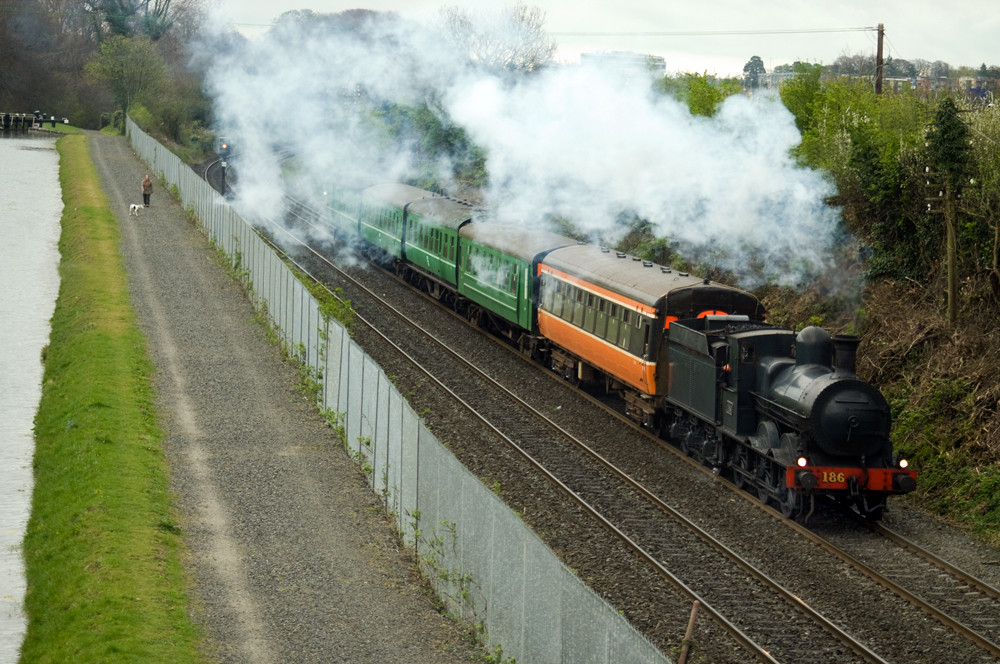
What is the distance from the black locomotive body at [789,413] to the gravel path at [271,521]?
6.28 meters

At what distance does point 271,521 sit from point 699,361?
8.02 metres

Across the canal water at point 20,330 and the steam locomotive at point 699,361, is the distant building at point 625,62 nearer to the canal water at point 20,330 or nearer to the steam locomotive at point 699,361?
the steam locomotive at point 699,361

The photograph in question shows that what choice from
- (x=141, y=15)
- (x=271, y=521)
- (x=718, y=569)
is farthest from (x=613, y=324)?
(x=141, y=15)

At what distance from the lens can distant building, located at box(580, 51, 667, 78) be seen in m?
32.0

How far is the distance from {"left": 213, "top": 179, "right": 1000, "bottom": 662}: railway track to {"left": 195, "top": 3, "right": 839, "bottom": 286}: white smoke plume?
9.02 meters

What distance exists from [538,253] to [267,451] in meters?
10.1

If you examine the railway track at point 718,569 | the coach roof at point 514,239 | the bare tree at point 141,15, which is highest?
the bare tree at point 141,15

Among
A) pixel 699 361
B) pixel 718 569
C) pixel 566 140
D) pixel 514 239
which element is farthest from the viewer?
pixel 566 140

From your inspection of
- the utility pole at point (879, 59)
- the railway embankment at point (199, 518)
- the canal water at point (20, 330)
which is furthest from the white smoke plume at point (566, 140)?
the canal water at point (20, 330)

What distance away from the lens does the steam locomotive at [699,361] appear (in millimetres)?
17125

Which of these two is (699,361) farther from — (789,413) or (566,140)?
(566,140)

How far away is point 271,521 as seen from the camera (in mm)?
16797

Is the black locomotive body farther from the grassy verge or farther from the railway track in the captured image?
the grassy verge

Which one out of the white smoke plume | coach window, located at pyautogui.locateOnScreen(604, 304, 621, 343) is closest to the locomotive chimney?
coach window, located at pyautogui.locateOnScreen(604, 304, 621, 343)
